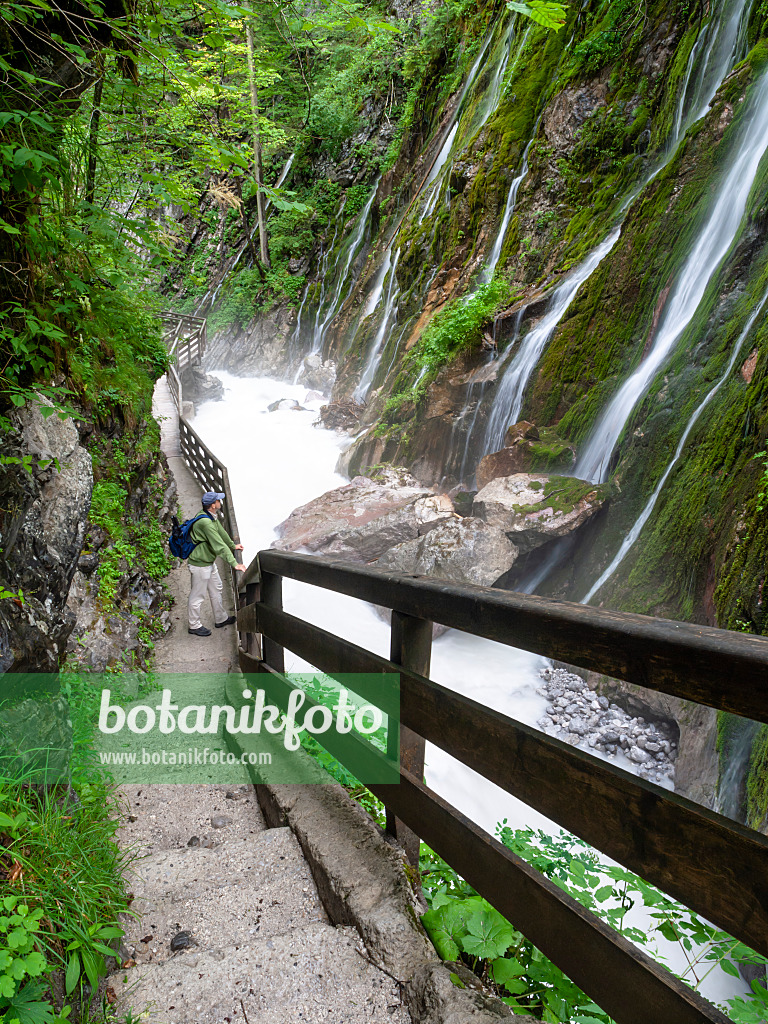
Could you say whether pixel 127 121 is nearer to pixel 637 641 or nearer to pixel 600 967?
pixel 637 641

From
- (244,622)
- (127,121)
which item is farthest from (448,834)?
(127,121)

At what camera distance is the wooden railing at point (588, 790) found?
0.92 meters

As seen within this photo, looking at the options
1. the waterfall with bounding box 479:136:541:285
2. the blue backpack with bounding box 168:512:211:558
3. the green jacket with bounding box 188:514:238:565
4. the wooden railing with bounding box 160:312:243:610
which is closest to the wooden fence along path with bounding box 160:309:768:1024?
the wooden railing with bounding box 160:312:243:610

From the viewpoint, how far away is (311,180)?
27.0m

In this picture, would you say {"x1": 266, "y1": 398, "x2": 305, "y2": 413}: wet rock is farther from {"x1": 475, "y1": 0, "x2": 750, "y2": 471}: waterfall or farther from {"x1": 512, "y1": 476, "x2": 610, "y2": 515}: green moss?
{"x1": 512, "y1": 476, "x2": 610, "y2": 515}: green moss

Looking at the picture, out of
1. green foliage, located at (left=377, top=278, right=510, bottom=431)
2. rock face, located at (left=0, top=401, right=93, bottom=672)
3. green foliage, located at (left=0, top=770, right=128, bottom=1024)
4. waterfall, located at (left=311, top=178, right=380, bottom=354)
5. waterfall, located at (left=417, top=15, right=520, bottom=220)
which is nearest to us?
green foliage, located at (left=0, top=770, right=128, bottom=1024)

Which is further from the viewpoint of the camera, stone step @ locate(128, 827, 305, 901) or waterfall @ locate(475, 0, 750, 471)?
waterfall @ locate(475, 0, 750, 471)

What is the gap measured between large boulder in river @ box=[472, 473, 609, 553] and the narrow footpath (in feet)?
18.5

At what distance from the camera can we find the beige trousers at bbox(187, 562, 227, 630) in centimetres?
638

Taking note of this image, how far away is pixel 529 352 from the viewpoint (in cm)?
1008

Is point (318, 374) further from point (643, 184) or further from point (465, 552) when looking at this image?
point (465, 552)

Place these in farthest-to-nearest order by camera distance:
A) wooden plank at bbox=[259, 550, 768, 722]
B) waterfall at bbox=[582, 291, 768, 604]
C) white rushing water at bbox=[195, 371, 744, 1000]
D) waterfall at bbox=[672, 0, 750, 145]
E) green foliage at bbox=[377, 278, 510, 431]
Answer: green foliage at bbox=[377, 278, 510, 431], waterfall at bbox=[672, 0, 750, 145], waterfall at bbox=[582, 291, 768, 604], white rushing water at bbox=[195, 371, 744, 1000], wooden plank at bbox=[259, 550, 768, 722]

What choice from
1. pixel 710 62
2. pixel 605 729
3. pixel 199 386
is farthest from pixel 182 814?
pixel 199 386

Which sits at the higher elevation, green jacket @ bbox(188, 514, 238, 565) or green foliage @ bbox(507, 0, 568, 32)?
green foliage @ bbox(507, 0, 568, 32)
